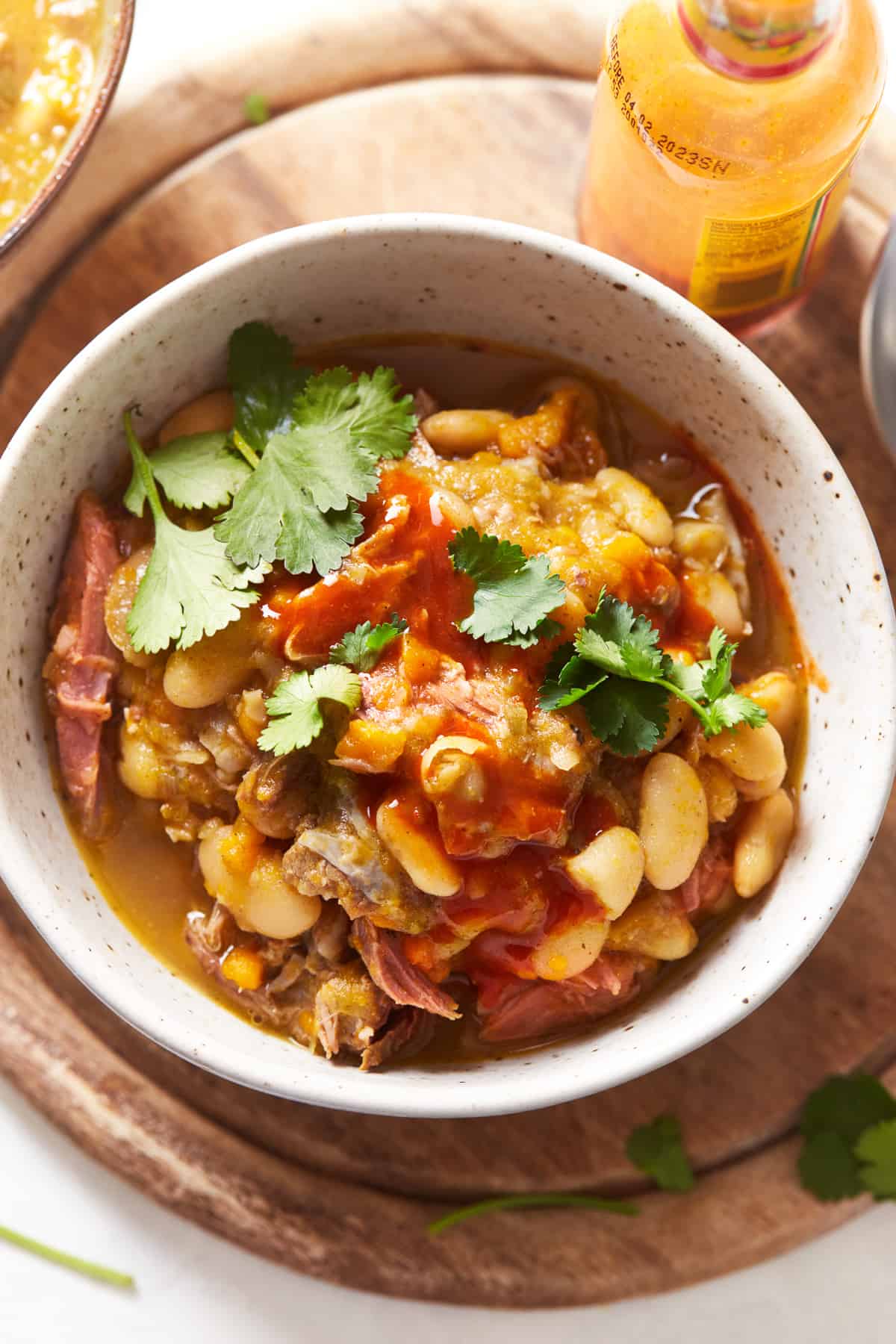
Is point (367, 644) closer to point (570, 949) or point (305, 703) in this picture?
point (305, 703)

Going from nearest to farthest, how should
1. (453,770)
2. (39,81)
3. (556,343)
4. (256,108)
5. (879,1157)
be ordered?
(453,770)
(556,343)
(879,1157)
(256,108)
(39,81)

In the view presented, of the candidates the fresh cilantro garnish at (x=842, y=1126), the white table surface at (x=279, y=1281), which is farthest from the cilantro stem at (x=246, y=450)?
the fresh cilantro garnish at (x=842, y=1126)

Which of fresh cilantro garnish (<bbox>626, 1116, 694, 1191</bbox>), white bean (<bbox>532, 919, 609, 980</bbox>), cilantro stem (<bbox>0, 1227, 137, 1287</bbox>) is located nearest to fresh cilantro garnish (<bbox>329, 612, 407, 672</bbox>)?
white bean (<bbox>532, 919, 609, 980</bbox>)

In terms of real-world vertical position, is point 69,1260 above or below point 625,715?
below

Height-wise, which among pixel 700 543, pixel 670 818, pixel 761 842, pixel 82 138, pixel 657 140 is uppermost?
pixel 657 140

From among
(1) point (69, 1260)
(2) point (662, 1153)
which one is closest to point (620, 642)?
(2) point (662, 1153)

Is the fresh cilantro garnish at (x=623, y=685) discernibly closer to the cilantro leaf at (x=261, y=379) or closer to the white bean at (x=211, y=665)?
the white bean at (x=211, y=665)
